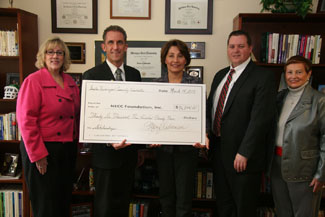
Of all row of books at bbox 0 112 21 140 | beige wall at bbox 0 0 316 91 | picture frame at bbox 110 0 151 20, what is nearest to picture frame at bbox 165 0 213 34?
beige wall at bbox 0 0 316 91

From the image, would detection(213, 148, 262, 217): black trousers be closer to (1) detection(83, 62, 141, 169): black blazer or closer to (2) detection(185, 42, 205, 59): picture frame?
(1) detection(83, 62, 141, 169): black blazer

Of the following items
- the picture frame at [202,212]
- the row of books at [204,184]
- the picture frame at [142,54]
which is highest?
Answer: the picture frame at [142,54]

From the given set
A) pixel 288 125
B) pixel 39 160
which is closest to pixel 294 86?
pixel 288 125

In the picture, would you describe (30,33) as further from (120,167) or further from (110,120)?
(120,167)

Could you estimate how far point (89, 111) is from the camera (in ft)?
5.08

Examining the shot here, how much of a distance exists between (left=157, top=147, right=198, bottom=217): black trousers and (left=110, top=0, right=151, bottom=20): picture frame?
1.57 m

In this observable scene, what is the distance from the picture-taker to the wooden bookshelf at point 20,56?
7.09 ft

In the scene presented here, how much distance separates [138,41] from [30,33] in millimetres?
1099

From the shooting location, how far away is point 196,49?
8.21ft

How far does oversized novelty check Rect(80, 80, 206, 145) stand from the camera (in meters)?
1.55

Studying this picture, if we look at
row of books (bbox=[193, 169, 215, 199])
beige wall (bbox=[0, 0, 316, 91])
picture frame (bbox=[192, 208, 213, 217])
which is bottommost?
picture frame (bbox=[192, 208, 213, 217])

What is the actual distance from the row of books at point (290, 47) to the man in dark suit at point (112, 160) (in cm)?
140

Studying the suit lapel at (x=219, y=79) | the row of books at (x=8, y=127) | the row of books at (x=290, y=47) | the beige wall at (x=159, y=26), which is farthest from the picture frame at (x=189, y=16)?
the row of books at (x=8, y=127)

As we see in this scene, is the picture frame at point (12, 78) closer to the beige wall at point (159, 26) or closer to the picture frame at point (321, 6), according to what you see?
the beige wall at point (159, 26)
